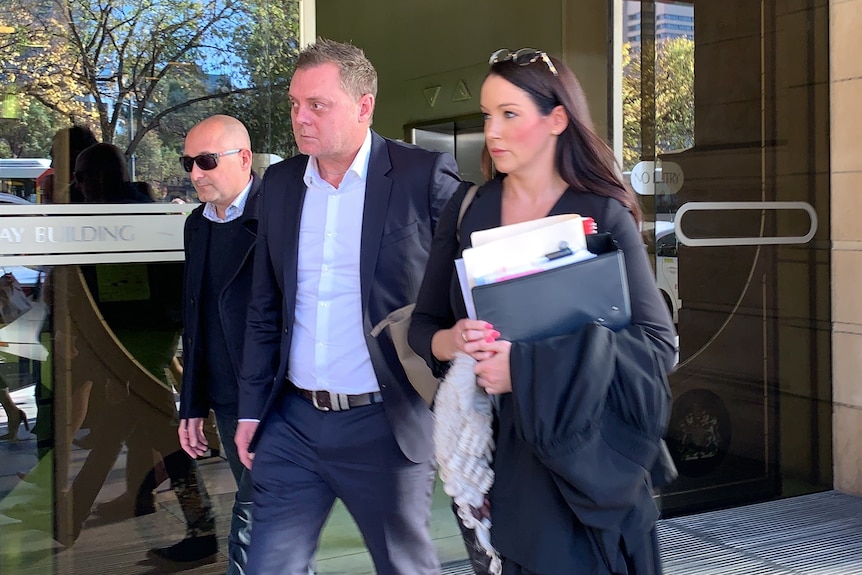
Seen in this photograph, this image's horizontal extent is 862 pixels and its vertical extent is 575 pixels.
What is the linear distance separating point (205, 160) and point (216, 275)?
0.42 metres

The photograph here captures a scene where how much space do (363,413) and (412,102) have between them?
6.57 metres

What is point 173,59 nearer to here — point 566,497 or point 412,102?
point 566,497

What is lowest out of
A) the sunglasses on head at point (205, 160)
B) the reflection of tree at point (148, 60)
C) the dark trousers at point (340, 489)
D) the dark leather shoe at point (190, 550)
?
the dark leather shoe at point (190, 550)

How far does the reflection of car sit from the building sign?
2.37m

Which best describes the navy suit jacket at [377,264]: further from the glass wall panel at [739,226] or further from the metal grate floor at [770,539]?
the glass wall panel at [739,226]

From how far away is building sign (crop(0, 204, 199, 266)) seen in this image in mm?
3533

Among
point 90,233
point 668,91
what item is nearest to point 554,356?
point 90,233

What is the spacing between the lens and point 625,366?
190cm

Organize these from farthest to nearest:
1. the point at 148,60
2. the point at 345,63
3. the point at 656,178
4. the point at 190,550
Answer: the point at 656,178 < the point at 190,550 < the point at 148,60 < the point at 345,63

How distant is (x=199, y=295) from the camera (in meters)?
3.42

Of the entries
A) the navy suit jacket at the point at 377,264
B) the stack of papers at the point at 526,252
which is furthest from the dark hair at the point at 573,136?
the navy suit jacket at the point at 377,264

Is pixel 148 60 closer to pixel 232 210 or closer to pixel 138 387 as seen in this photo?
pixel 232 210

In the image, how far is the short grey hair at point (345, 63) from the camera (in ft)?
9.06

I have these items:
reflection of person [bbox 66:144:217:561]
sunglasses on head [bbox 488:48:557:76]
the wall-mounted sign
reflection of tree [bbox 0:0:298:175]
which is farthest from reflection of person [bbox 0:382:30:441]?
the wall-mounted sign
